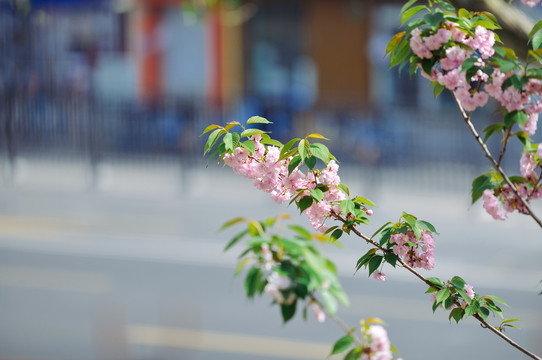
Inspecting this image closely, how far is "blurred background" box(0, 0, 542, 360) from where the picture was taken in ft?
25.8

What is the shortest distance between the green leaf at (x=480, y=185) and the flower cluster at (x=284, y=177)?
376mm

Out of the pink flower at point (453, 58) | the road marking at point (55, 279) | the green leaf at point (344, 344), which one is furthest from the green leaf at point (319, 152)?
the road marking at point (55, 279)

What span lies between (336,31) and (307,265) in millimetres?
16093

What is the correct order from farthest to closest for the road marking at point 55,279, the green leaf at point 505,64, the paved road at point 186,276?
the road marking at point 55,279 < the paved road at point 186,276 < the green leaf at point 505,64

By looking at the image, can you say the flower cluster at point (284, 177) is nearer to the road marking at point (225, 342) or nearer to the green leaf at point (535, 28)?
the green leaf at point (535, 28)

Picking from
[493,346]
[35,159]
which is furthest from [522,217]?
[35,159]

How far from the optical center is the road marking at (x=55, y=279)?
359 inches

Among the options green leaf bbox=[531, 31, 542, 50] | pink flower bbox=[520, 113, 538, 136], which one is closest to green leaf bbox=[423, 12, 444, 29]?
green leaf bbox=[531, 31, 542, 50]

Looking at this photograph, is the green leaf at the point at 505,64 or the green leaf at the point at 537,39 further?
the green leaf at the point at 537,39

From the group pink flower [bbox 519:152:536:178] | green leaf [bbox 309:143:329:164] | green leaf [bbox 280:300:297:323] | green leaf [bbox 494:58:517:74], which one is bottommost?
green leaf [bbox 280:300:297:323]

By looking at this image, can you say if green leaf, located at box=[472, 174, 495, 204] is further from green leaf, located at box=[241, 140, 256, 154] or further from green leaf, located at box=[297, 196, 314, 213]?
green leaf, located at box=[241, 140, 256, 154]

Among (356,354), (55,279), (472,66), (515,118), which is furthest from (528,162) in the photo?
(55,279)

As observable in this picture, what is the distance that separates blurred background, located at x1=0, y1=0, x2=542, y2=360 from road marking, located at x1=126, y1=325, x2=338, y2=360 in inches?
0.8

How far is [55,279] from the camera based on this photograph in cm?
947
